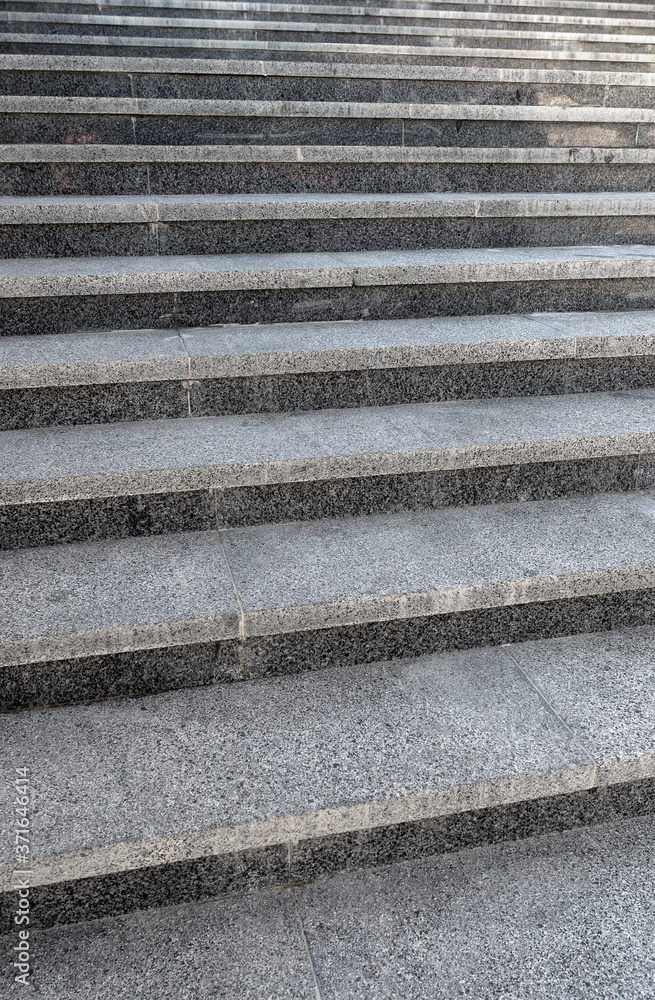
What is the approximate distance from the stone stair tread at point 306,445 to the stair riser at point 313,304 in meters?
0.62

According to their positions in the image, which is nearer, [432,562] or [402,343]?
[432,562]

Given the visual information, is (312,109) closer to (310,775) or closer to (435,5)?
(435,5)

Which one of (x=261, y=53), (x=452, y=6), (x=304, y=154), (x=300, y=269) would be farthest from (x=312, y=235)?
(x=452, y=6)

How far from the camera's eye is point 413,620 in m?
2.35

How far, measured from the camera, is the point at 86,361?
286 centimetres

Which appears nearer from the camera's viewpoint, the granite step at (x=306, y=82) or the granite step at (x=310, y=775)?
the granite step at (x=310, y=775)

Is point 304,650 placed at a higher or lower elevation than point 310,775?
higher

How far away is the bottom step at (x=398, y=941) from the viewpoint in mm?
1688

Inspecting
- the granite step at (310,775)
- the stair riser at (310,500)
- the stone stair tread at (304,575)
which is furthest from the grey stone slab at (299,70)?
the granite step at (310,775)

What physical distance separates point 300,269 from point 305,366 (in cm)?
62

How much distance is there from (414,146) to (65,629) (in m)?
3.77

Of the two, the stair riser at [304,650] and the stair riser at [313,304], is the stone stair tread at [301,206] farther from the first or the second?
the stair riser at [304,650]

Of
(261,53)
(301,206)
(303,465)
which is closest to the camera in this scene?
(303,465)

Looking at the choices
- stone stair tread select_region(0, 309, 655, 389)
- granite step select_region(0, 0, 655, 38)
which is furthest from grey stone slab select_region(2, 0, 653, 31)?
stone stair tread select_region(0, 309, 655, 389)
